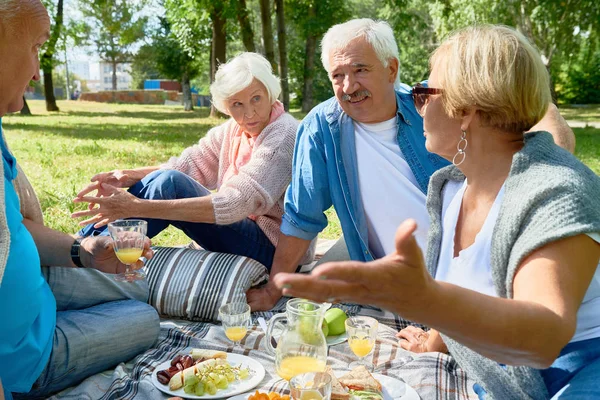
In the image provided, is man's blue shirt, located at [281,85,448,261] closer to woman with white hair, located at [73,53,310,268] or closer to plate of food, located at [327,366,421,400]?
woman with white hair, located at [73,53,310,268]

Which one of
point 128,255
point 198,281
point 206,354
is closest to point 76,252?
point 128,255

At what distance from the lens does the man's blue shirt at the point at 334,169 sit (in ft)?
13.2

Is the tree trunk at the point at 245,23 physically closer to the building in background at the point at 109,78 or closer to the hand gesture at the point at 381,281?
the hand gesture at the point at 381,281

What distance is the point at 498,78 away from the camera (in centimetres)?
216

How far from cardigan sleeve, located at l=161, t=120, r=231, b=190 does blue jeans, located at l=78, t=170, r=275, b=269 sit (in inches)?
19.4

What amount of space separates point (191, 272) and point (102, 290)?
0.80 meters

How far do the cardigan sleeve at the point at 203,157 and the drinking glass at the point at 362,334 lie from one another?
2.22m

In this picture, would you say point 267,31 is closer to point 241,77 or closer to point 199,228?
point 241,77

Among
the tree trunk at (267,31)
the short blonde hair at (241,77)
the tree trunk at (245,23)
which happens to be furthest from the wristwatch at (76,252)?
Result: the tree trunk at (245,23)

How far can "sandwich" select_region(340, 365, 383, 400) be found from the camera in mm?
2688

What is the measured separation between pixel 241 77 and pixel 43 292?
2104 millimetres

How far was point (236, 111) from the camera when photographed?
14.8 ft

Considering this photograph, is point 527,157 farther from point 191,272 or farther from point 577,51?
point 577,51

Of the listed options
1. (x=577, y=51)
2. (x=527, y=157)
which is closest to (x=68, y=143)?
(x=527, y=157)
